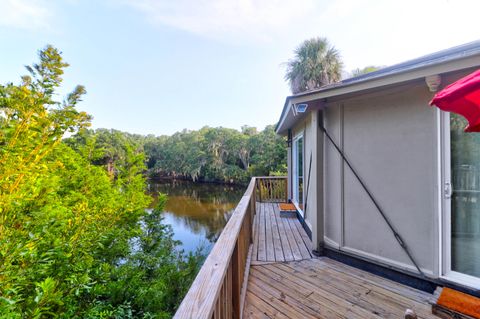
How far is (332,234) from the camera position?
3.35 meters

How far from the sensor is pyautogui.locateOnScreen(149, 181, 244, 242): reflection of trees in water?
43.6 ft

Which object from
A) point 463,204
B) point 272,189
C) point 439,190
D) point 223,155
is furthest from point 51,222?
point 223,155

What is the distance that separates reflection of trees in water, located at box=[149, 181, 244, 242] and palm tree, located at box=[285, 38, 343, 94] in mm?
10756

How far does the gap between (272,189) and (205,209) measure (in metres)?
10.7

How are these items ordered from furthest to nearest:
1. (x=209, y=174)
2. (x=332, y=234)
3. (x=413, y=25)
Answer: (x=209, y=174) < (x=413, y=25) < (x=332, y=234)

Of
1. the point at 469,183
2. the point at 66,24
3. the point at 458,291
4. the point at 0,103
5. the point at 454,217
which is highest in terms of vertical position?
the point at 66,24

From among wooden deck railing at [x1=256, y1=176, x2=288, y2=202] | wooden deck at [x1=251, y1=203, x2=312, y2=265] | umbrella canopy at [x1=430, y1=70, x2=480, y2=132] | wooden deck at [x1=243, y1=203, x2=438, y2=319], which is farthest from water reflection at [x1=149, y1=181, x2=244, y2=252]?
umbrella canopy at [x1=430, y1=70, x2=480, y2=132]

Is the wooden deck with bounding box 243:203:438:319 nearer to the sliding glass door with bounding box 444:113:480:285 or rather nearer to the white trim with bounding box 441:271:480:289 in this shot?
the white trim with bounding box 441:271:480:289

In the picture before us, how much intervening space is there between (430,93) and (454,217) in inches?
53.1

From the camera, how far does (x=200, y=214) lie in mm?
16172

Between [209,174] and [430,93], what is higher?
[430,93]

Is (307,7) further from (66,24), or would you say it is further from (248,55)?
(66,24)

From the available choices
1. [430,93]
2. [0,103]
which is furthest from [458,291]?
[0,103]

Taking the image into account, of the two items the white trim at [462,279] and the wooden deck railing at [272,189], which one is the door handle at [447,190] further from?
the wooden deck railing at [272,189]
